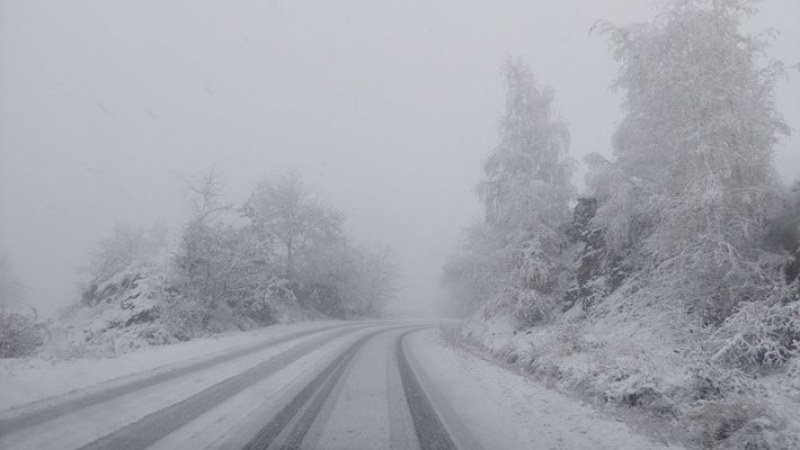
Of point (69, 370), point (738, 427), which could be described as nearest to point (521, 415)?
point (738, 427)

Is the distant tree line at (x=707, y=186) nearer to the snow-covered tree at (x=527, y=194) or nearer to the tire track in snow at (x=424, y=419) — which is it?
the snow-covered tree at (x=527, y=194)

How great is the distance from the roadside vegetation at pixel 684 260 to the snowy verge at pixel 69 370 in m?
10.1

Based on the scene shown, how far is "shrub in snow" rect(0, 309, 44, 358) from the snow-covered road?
4.53m

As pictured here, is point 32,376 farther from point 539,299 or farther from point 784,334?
point 539,299

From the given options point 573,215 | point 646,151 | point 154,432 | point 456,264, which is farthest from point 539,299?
point 456,264

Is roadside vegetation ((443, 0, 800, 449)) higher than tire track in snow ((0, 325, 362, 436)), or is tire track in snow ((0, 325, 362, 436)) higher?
roadside vegetation ((443, 0, 800, 449))

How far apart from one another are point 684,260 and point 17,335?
17.9 m

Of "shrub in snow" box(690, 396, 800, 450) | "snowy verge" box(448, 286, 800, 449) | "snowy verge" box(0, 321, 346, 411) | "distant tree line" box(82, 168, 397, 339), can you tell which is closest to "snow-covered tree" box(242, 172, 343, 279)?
"distant tree line" box(82, 168, 397, 339)

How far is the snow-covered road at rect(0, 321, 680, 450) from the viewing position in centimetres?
616

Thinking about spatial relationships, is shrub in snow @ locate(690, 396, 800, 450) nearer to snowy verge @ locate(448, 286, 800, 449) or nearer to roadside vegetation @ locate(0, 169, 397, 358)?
snowy verge @ locate(448, 286, 800, 449)

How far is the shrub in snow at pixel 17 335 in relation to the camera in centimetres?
1263

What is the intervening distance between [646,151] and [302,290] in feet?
114

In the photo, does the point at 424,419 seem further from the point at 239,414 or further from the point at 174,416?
the point at 174,416

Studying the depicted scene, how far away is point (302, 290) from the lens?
4344 centimetres
